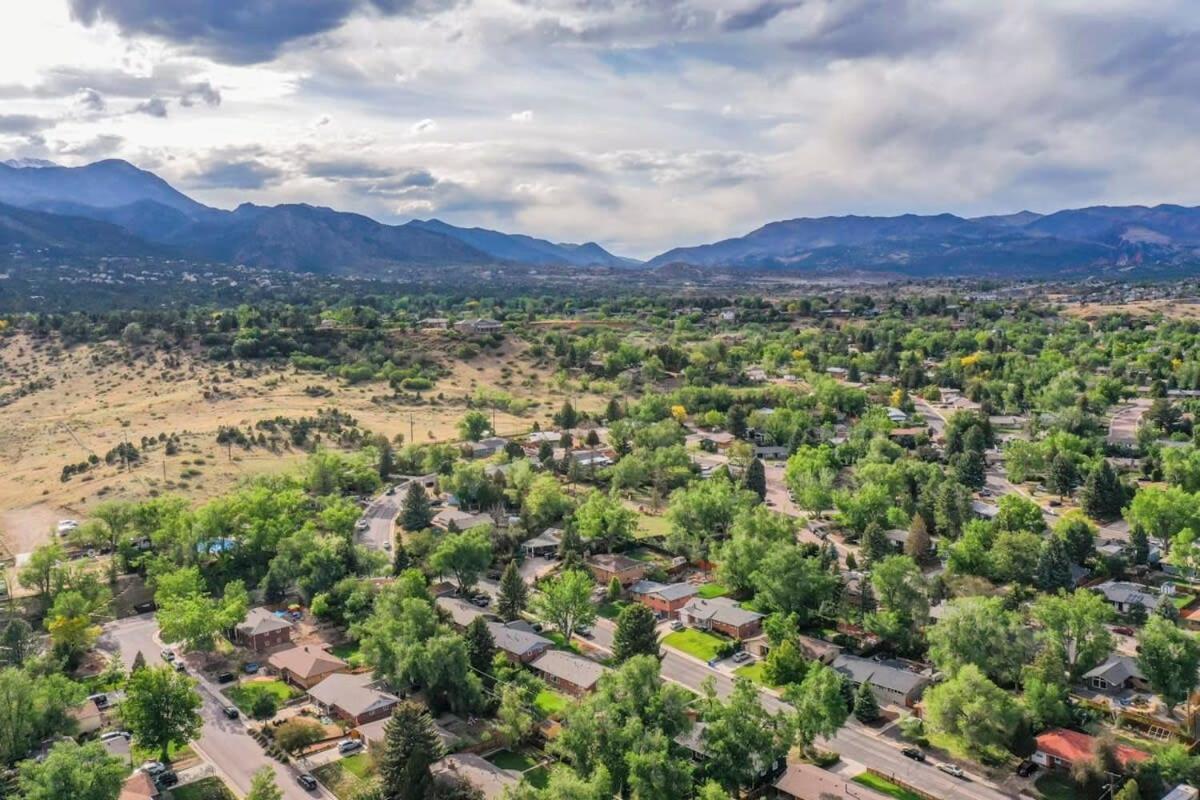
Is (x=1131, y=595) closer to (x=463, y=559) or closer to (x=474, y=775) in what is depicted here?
(x=463, y=559)

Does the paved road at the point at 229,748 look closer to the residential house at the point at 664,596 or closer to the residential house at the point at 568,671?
the residential house at the point at 568,671

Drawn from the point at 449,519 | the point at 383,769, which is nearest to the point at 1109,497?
the point at 449,519

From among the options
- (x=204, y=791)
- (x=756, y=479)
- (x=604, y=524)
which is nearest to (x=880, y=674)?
(x=604, y=524)

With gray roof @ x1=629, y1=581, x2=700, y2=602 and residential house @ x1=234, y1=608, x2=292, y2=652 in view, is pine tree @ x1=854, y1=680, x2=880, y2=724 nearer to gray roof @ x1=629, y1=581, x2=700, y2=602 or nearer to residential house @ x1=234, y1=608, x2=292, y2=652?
gray roof @ x1=629, y1=581, x2=700, y2=602

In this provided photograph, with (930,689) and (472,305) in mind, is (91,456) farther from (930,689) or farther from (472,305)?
(472,305)

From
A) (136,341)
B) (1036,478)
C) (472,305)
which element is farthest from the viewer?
(472,305)
